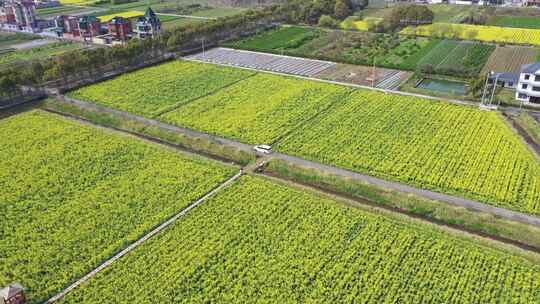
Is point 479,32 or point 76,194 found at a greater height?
point 479,32

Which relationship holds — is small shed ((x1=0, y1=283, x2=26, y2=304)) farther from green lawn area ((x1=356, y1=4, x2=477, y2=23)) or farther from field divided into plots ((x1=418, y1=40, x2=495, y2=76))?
green lawn area ((x1=356, y1=4, x2=477, y2=23))

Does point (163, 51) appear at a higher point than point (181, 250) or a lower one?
higher

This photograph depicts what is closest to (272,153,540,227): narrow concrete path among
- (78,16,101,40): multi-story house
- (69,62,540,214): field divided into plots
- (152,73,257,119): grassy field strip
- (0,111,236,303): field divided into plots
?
(69,62,540,214): field divided into plots

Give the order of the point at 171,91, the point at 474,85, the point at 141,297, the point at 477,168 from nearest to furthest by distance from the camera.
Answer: the point at 141,297, the point at 477,168, the point at 474,85, the point at 171,91

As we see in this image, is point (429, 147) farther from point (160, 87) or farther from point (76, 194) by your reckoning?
point (160, 87)

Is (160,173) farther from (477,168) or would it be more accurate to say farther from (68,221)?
(477,168)

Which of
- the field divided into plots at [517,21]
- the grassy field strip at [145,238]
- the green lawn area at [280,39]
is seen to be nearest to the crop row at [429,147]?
the grassy field strip at [145,238]

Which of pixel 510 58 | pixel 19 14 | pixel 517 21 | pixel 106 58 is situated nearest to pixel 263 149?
pixel 106 58

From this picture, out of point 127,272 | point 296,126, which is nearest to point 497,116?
point 296,126
